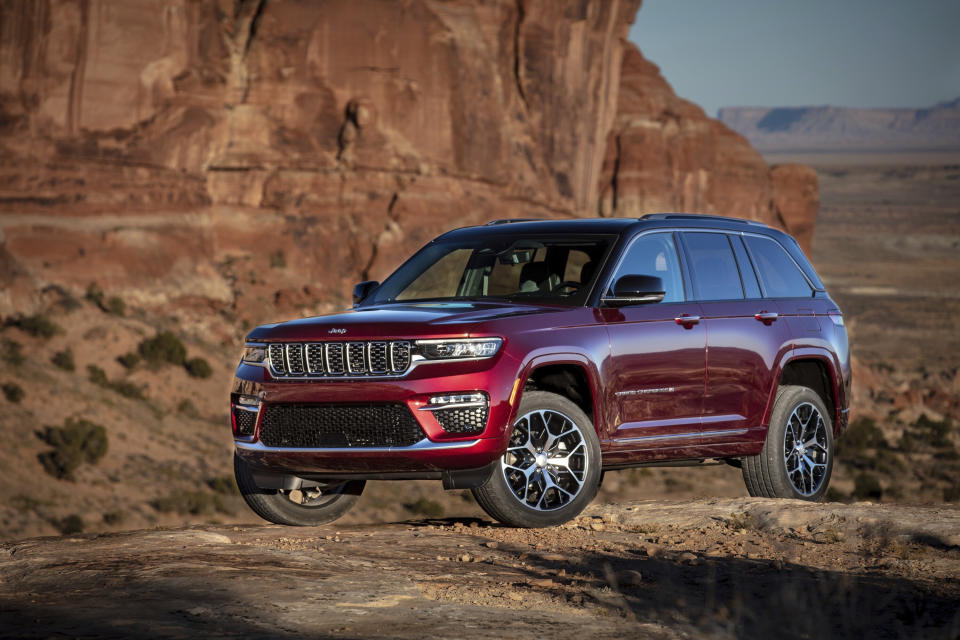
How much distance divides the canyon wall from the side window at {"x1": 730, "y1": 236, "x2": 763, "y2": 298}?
42633 millimetres

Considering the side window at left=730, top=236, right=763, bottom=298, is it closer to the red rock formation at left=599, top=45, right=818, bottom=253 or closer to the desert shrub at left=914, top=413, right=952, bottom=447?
the desert shrub at left=914, top=413, right=952, bottom=447

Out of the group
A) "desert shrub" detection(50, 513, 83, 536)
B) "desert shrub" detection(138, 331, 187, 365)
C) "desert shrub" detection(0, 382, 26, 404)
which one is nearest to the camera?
"desert shrub" detection(50, 513, 83, 536)

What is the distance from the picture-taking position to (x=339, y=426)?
706 cm

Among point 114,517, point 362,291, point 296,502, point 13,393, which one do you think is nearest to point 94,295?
point 13,393

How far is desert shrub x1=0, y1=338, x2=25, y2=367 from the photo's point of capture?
1671 inches

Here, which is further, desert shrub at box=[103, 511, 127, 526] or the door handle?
desert shrub at box=[103, 511, 127, 526]

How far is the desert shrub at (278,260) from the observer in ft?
190

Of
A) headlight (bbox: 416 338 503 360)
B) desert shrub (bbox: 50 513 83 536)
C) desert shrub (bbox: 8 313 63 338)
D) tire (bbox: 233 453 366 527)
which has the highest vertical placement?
headlight (bbox: 416 338 503 360)

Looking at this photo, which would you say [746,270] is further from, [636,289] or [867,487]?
[867,487]

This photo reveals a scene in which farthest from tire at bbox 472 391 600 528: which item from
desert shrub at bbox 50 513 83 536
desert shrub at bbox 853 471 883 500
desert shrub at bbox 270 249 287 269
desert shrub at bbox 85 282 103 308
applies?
desert shrub at bbox 270 249 287 269

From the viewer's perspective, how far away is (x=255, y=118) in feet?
190

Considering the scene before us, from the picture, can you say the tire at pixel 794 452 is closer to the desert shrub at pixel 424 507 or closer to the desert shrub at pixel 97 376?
the desert shrub at pixel 424 507

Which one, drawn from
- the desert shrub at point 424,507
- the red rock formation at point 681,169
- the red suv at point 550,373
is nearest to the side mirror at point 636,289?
the red suv at point 550,373

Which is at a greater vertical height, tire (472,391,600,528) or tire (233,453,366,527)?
tire (472,391,600,528)
